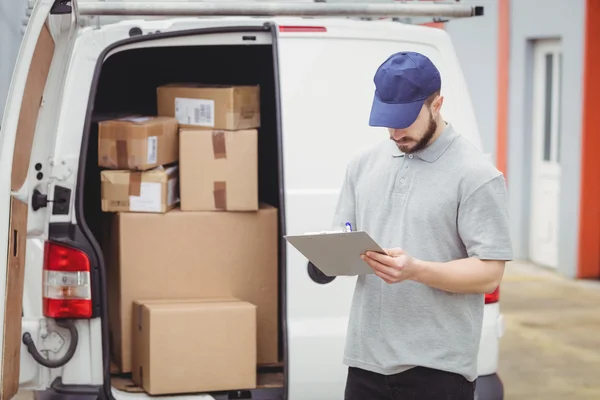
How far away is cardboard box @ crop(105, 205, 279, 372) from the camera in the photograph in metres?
4.57

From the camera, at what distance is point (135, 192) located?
15.2ft

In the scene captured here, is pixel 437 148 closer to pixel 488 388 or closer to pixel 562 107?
pixel 488 388

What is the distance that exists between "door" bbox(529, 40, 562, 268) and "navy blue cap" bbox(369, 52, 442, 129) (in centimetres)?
834

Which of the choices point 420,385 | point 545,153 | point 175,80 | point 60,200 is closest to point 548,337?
point 545,153

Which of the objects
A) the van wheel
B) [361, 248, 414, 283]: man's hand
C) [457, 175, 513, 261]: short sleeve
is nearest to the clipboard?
[361, 248, 414, 283]: man's hand

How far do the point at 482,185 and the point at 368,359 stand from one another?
2.11 feet

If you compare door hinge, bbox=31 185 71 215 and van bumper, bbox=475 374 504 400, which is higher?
door hinge, bbox=31 185 71 215

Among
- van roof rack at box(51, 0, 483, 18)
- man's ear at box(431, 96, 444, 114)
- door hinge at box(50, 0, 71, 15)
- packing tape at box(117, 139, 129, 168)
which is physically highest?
van roof rack at box(51, 0, 483, 18)

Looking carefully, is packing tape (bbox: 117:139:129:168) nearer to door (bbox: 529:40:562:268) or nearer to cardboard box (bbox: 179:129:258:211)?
cardboard box (bbox: 179:129:258:211)

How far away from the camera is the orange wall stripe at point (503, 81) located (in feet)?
40.2

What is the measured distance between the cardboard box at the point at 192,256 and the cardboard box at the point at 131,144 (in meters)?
0.23

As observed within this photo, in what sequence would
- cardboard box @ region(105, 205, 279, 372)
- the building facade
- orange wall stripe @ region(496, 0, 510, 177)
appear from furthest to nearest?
1. orange wall stripe @ region(496, 0, 510, 177)
2. the building facade
3. cardboard box @ region(105, 205, 279, 372)

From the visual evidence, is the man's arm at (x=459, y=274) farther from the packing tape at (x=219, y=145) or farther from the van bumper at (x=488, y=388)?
the packing tape at (x=219, y=145)

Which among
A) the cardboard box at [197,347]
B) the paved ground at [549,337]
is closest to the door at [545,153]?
the paved ground at [549,337]
